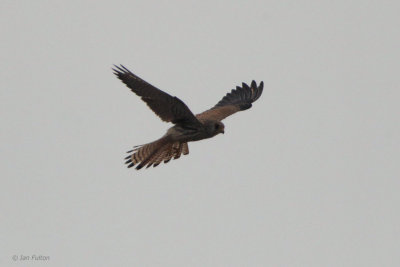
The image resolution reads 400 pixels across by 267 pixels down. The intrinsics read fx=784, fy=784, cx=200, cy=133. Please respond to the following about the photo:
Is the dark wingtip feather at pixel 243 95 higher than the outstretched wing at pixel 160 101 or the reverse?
higher

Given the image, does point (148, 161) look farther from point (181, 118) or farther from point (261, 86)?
point (261, 86)

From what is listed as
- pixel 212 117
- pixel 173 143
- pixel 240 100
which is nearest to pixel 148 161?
pixel 173 143

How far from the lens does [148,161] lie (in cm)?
1267

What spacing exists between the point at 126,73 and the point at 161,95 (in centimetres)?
60

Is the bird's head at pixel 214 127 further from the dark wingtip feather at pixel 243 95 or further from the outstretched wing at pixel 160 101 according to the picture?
the dark wingtip feather at pixel 243 95

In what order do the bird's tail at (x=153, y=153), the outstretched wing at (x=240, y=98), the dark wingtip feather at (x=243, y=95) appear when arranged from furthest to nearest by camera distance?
the dark wingtip feather at (x=243, y=95) → the outstretched wing at (x=240, y=98) → the bird's tail at (x=153, y=153)

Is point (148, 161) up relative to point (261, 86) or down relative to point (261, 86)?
down

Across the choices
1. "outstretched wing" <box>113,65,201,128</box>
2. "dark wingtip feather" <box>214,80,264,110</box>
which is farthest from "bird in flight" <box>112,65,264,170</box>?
"dark wingtip feather" <box>214,80,264,110</box>

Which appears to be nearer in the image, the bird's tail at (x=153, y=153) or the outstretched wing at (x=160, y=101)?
the outstretched wing at (x=160, y=101)

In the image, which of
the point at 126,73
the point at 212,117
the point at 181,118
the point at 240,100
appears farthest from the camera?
the point at 240,100

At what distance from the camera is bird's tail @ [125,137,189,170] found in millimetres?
12570

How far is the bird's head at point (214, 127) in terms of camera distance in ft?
41.6

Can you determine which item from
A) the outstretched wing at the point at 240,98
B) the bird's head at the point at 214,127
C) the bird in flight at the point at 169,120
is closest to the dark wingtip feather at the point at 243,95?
the outstretched wing at the point at 240,98

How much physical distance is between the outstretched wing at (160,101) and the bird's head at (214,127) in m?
0.29
